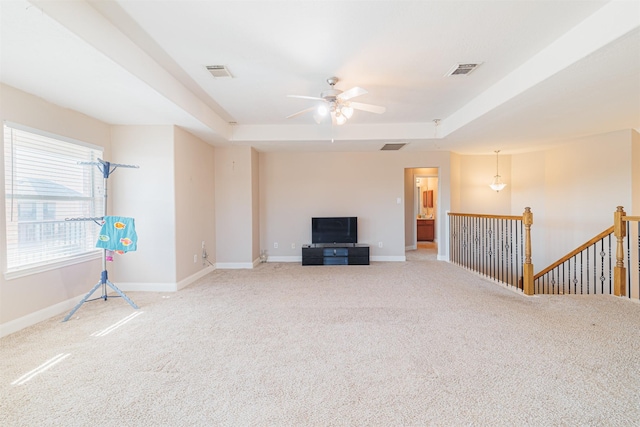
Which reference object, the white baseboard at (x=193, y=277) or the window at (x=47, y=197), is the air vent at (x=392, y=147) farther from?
the window at (x=47, y=197)

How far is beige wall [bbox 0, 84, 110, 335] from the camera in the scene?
9.07ft

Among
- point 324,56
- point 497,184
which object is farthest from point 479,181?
point 324,56

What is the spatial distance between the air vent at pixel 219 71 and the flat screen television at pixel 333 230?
3.51 meters

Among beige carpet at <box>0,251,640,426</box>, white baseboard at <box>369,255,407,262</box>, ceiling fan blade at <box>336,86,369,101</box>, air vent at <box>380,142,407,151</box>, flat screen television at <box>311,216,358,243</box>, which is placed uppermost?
air vent at <box>380,142,407,151</box>

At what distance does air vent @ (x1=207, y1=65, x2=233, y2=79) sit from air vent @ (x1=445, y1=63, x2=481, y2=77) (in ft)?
7.86

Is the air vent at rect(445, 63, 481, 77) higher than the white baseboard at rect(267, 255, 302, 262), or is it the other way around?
the air vent at rect(445, 63, 481, 77)

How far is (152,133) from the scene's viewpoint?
13.6ft

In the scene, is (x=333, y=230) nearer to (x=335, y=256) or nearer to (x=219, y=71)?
(x=335, y=256)

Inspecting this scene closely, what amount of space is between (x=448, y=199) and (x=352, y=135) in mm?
2748

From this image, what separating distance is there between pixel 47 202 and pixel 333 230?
14.7 feet

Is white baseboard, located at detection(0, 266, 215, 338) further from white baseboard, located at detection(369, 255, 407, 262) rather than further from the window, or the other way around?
white baseboard, located at detection(369, 255, 407, 262)

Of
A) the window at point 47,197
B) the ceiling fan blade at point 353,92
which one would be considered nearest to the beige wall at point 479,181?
the ceiling fan blade at point 353,92

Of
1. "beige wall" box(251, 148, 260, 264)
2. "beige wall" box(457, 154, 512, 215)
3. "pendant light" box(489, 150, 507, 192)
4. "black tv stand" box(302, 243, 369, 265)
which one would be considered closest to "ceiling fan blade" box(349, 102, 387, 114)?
"beige wall" box(251, 148, 260, 264)

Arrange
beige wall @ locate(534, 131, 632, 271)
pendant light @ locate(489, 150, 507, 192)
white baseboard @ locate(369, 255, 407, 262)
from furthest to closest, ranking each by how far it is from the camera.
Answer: pendant light @ locate(489, 150, 507, 192)
white baseboard @ locate(369, 255, 407, 262)
beige wall @ locate(534, 131, 632, 271)
